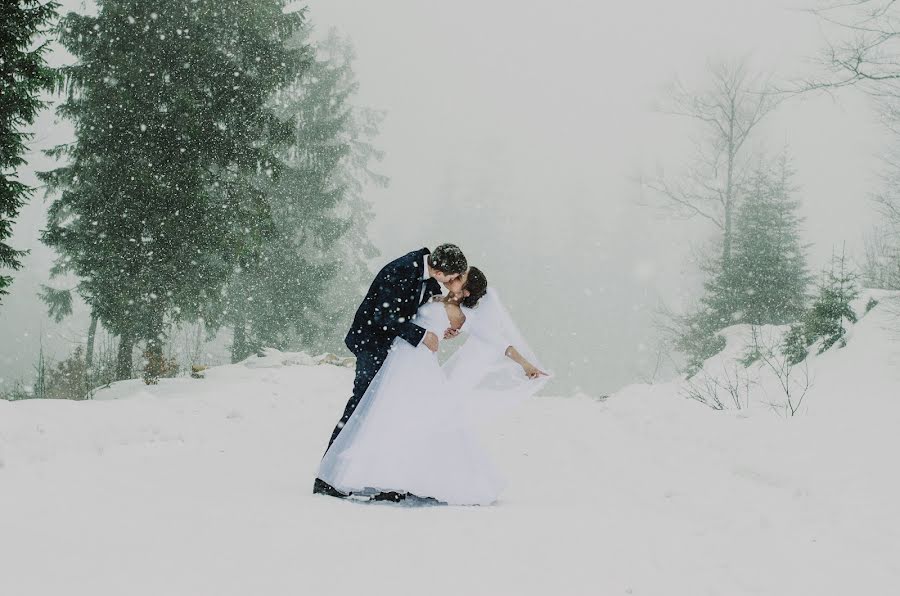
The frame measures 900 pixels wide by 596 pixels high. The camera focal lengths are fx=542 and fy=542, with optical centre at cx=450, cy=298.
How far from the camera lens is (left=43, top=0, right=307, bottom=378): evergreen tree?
1108cm

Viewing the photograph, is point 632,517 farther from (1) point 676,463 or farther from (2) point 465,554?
(1) point 676,463

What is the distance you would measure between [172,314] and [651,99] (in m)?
21.1

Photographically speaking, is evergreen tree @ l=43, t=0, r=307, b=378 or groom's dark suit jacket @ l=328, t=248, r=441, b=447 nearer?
groom's dark suit jacket @ l=328, t=248, r=441, b=447

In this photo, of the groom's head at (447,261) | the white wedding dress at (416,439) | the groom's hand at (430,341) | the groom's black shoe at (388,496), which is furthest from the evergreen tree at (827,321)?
the groom's black shoe at (388,496)

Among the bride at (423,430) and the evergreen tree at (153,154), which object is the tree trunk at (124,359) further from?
the bride at (423,430)

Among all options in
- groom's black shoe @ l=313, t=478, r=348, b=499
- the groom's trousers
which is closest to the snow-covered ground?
groom's black shoe @ l=313, t=478, r=348, b=499

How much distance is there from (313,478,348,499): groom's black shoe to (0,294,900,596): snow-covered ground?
0.17m

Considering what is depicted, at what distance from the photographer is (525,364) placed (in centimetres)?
514

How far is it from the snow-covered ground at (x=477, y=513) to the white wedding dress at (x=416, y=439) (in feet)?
1.07

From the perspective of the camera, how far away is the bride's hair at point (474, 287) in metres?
4.83

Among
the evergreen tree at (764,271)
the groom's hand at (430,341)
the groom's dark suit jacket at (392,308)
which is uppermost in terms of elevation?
the evergreen tree at (764,271)

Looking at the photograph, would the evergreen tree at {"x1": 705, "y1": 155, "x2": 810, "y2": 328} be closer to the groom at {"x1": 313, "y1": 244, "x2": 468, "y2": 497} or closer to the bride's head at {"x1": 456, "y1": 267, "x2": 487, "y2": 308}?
the bride's head at {"x1": 456, "y1": 267, "x2": 487, "y2": 308}

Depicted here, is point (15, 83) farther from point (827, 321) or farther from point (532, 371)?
point (827, 321)

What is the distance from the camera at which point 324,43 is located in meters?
29.7
